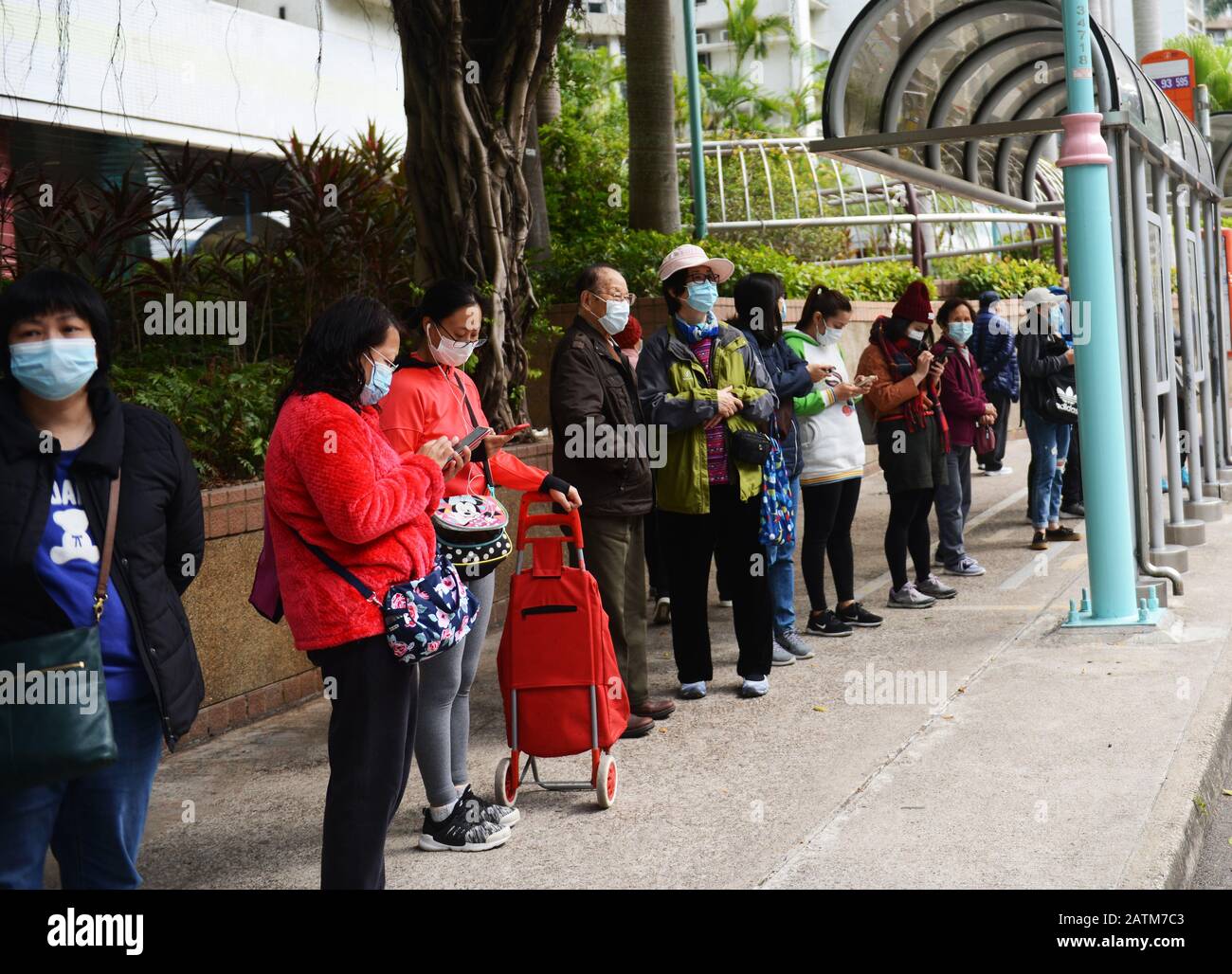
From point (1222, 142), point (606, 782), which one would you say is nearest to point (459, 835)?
point (606, 782)

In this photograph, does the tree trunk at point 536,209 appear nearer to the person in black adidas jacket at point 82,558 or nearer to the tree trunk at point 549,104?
the tree trunk at point 549,104

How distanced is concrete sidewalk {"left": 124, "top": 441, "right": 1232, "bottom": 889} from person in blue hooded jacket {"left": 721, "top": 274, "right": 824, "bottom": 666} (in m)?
0.25

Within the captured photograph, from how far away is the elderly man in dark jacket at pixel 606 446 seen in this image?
572cm

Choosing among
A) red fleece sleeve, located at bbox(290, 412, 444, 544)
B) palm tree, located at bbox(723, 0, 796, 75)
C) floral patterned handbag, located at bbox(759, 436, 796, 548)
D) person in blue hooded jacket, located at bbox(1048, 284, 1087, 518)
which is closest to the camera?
red fleece sleeve, located at bbox(290, 412, 444, 544)

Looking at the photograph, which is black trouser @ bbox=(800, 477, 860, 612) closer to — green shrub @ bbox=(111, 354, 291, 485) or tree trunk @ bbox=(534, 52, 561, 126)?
green shrub @ bbox=(111, 354, 291, 485)

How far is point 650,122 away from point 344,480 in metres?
10.0

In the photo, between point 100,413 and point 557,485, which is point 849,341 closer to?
point 557,485

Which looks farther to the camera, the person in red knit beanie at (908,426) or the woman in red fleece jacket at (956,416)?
the woman in red fleece jacket at (956,416)

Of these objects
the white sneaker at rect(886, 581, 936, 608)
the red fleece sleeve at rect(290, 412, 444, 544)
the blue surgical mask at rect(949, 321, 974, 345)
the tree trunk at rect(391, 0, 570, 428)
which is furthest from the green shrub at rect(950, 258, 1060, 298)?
the red fleece sleeve at rect(290, 412, 444, 544)

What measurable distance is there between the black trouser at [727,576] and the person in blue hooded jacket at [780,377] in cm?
41

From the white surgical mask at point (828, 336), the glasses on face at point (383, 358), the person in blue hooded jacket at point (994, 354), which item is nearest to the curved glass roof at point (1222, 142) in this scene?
the person in blue hooded jacket at point (994, 354)

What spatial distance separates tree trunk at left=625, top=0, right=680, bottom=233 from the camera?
42.1 ft

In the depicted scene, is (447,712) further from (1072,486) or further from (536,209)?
(1072,486)

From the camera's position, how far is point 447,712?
453cm
